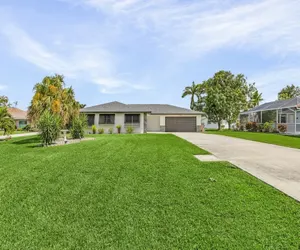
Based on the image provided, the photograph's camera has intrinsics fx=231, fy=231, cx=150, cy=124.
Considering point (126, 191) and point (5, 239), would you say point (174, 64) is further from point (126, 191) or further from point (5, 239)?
point (5, 239)

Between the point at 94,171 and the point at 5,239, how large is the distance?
3459 millimetres

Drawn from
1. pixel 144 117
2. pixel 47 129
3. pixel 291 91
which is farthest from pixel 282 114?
pixel 291 91

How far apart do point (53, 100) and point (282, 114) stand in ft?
85.4

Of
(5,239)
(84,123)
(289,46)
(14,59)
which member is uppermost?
(289,46)

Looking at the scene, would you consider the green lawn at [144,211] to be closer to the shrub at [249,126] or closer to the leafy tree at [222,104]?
the shrub at [249,126]

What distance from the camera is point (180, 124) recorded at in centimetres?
3178

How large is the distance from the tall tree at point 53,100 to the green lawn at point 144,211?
36.1 ft

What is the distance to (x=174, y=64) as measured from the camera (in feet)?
65.0

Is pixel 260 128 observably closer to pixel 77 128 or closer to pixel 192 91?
pixel 192 91

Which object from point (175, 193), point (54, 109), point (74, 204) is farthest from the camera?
point (54, 109)

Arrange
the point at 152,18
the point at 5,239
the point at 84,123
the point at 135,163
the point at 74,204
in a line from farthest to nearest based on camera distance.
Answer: the point at 84,123, the point at 152,18, the point at 135,163, the point at 74,204, the point at 5,239

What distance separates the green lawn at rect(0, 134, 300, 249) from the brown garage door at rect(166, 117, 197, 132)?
999 inches

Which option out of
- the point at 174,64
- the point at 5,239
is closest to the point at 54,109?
the point at 174,64

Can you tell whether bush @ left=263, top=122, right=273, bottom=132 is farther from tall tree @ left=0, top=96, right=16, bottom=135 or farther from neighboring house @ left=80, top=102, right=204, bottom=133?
tall tree @ left=0, top=96, right=16, bottom=135
